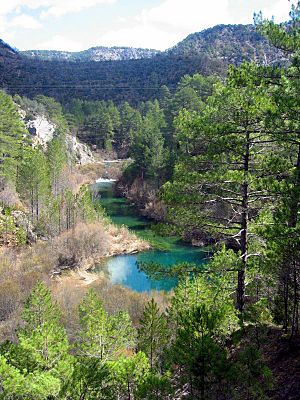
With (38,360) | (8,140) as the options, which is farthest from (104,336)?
(8,140)

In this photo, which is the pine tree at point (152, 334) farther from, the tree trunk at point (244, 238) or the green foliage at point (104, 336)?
the tree trunk at point (244, 238)

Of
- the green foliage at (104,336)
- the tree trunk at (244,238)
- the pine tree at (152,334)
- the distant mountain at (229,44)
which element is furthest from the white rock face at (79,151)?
the tree trunk at (244,238)

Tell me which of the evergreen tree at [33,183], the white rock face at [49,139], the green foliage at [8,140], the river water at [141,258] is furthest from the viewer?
the white rock face at [49,139]

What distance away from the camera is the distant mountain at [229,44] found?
109 metres

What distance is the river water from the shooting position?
1106 inches

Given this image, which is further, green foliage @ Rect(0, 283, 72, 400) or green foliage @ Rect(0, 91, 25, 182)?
green foliage @ Rect(0, 91, 25, 182)

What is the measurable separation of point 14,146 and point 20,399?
30.7 m

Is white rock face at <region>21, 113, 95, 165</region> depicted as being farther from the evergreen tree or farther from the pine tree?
the pine tree

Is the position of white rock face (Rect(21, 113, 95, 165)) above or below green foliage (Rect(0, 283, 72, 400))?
above

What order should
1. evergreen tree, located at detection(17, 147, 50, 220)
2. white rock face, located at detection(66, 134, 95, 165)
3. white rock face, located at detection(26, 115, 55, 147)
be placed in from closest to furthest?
evergreen tree, located at detection(17, 147, 50, 220) < white rock face, located at detection(26, 115, 55, 147) < white rock face, located at detection(66, 134, 95, 165)

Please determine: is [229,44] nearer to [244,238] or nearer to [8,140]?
[8,140]

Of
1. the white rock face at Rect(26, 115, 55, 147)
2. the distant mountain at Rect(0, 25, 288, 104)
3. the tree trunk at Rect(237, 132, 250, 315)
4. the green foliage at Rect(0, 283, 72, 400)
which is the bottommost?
the green foliage at Rect(0, 283, 72, 400)

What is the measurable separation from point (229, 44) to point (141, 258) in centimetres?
11339

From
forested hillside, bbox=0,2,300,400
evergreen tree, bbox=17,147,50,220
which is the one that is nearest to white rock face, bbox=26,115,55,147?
evergreen tree, bbox=17,147,50,220
